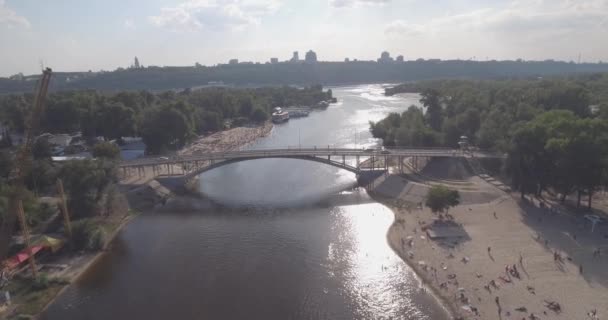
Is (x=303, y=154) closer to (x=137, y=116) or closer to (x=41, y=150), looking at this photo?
(x=41, y=150)

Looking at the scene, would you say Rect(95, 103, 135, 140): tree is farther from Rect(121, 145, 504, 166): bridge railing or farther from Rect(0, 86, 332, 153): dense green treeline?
Rect(121, 145, 504, 166): bridge railing

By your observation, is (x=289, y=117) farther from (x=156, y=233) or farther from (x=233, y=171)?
(x=156, y=233)

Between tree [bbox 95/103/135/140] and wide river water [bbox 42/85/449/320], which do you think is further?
tree [bbox 95/103/135/140]

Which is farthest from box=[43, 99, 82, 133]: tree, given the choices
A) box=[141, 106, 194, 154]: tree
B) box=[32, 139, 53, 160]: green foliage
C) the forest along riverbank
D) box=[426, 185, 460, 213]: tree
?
box=[426, 185, 460, 213]: tree

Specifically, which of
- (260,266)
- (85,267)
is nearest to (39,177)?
(85,267)

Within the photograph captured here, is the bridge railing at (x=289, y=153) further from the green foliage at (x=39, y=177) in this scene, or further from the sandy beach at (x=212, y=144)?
the green foliage at (x=39, y=177)

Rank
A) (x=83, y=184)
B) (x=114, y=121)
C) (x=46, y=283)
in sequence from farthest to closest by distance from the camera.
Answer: (x=114, y=121) → (x=83, y=184) → (x=46, y=283)

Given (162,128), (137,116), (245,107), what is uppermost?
(137,116)
